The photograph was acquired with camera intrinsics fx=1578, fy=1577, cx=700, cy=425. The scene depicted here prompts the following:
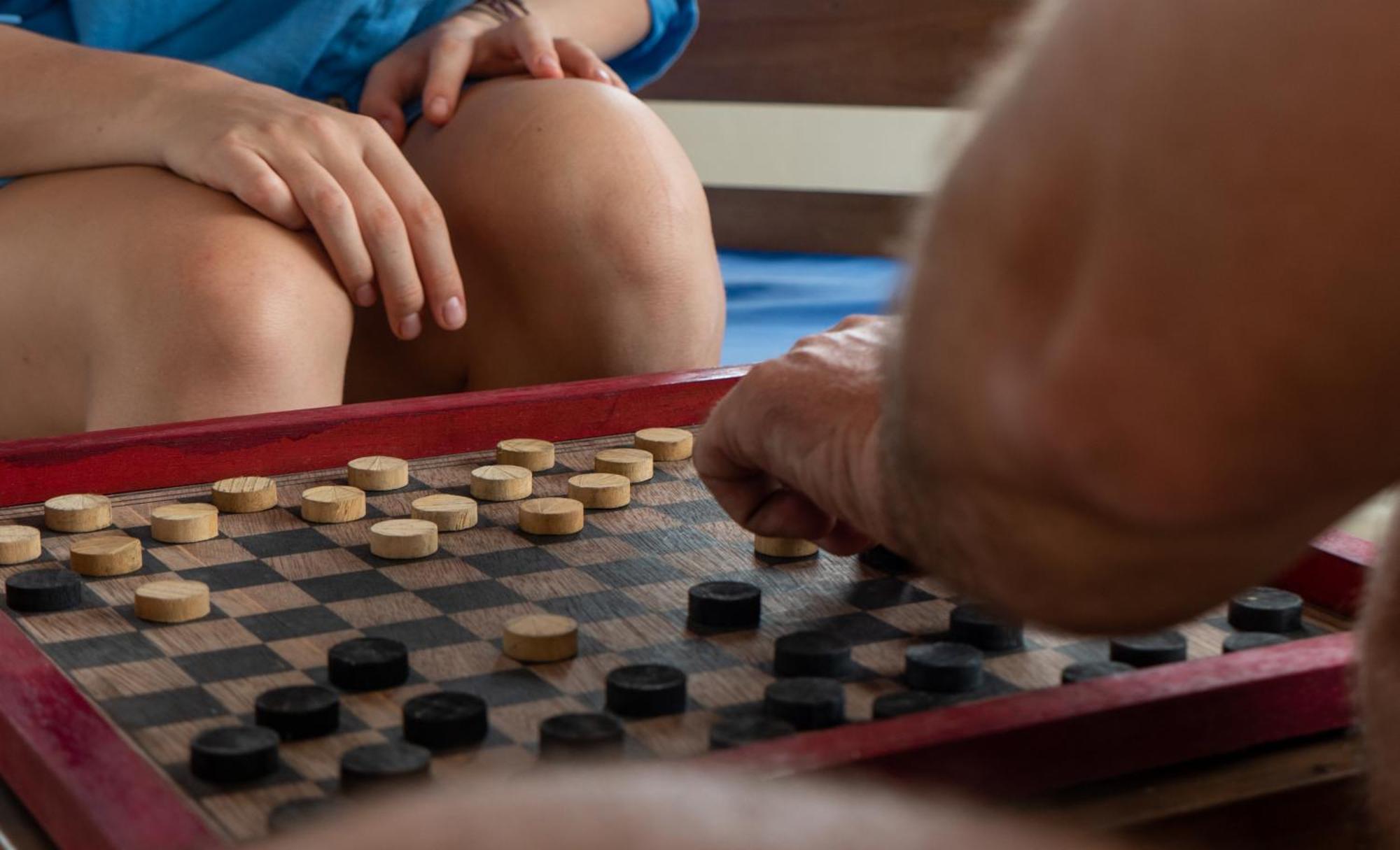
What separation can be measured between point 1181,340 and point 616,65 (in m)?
1.71

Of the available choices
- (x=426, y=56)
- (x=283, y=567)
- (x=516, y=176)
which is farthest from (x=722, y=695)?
(x=426, y=56)

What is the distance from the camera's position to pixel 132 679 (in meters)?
0.82

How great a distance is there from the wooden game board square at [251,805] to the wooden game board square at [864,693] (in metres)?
0.27

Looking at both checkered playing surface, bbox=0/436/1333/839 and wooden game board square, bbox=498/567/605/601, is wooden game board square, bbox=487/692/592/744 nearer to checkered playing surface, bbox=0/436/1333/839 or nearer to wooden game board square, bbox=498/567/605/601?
checkered playing surface, bbox=0/436/1333/839

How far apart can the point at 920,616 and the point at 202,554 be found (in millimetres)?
456

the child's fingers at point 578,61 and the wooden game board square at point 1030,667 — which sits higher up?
the child's fingers at point 578,61

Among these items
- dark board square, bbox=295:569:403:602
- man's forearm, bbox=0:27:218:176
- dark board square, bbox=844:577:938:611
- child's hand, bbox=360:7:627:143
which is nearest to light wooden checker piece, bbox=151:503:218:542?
dark board square, bbox=295:569:403:602

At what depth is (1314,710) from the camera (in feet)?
2.62

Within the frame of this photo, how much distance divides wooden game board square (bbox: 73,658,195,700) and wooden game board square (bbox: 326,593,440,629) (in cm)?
11

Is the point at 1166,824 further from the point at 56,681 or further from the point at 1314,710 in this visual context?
the point at 56,681

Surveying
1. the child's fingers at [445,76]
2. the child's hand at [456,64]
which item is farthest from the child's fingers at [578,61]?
the child's fingers at [445,76]

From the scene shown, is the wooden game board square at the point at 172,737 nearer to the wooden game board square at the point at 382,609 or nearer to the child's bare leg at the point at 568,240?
the wooden game board square at the point at 382,609

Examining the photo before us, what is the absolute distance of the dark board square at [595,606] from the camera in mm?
925

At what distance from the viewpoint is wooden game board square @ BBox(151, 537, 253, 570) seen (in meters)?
0.99
